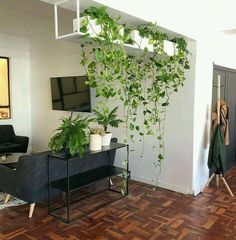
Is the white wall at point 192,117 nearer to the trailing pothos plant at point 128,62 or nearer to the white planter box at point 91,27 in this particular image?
the trailing pothos plant at point 128,62

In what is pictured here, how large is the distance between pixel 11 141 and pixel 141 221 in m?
3.80

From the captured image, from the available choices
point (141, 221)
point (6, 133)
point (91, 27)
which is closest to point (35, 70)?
point (6, 133)

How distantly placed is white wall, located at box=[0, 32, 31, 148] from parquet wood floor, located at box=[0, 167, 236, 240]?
3119 mm

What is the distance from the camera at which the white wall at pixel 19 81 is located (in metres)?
5.80

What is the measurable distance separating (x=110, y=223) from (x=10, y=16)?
342cm

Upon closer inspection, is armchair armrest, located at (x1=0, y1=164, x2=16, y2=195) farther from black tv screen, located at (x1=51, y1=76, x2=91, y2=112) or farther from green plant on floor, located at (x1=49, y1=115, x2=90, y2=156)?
black tv screen, located at (x1=51, y1=76, x2=91, y2=112)

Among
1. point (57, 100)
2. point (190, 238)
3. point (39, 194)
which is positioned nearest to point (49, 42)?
point (57, 100)

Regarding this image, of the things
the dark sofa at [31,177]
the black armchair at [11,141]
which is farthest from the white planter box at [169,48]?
the black armchair at [11,141]

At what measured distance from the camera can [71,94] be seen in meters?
4.85

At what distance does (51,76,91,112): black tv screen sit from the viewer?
4605 millimetres

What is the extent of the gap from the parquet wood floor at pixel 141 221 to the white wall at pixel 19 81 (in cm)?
312

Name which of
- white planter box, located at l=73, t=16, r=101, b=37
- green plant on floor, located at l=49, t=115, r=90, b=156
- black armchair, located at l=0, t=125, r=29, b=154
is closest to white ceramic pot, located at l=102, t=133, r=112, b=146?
green plant on floor, located at l=49, t=115, r=90, b=156

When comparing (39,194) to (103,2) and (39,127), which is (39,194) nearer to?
(103,2)

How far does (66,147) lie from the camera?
2.92 meters
